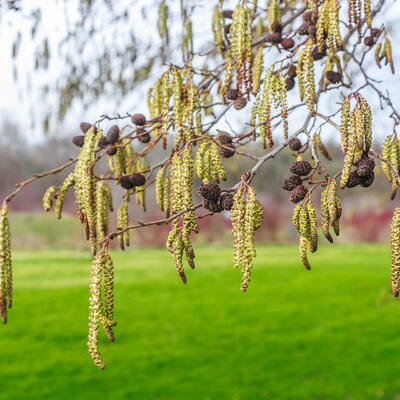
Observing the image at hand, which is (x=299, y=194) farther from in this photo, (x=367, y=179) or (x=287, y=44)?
(x=287, y=44)

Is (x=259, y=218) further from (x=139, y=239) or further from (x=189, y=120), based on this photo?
(x=139, y=239)

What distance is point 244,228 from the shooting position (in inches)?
41.1

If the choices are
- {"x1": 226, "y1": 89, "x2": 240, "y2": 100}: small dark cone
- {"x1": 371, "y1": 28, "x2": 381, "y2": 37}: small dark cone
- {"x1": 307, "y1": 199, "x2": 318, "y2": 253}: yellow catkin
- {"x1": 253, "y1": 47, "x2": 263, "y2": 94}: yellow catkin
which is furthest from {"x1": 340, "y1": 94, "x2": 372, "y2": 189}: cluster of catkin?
{"x1": 371, "y1": 28, "x2": 381, "y2": 37}: small dark cone

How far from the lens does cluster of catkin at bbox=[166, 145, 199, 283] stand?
1112mm

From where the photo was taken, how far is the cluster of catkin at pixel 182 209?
1.11 metres

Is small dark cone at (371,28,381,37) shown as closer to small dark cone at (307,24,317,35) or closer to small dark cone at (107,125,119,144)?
small dark cone at (307,24,317,35)

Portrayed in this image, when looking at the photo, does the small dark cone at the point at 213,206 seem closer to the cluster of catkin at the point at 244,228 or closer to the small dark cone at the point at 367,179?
the cluster of catkin at the point at 244,228

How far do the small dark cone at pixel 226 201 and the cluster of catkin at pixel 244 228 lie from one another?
0.24 ft

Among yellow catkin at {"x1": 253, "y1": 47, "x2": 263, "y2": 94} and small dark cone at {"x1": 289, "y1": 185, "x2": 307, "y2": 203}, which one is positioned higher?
yellow catkin at {"x1": 253, "y1": 47, "x2": 263, "y2": 94}

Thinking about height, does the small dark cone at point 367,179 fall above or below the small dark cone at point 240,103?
below

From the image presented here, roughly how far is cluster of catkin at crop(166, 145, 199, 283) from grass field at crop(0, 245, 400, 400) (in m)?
4.50

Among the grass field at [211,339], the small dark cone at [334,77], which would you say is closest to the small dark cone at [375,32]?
the small dark cone at [334,77]

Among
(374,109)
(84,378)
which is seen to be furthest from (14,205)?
(374,109)

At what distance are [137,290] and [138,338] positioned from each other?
395 cm
